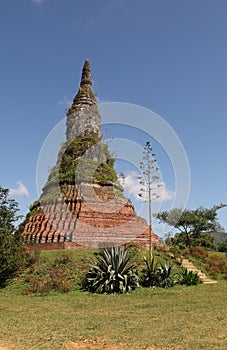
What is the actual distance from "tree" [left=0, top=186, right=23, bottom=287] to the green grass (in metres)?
1.37

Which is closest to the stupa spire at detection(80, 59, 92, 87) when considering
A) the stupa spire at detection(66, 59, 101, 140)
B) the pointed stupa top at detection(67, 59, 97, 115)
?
the pointed stupa top at detection(67, 59, 97, 115)

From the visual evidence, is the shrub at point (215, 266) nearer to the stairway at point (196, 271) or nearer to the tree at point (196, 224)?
the stairway at point (196, 271)

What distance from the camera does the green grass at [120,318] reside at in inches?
244

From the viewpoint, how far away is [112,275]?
13844 mm

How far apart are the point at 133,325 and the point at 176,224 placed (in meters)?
31.7

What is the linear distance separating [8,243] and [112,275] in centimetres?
511

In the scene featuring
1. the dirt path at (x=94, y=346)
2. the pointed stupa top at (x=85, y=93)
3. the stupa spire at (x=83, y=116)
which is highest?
the pointed stupa top at (x=85, y=93)

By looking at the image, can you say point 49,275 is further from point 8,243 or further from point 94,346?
point 94,346

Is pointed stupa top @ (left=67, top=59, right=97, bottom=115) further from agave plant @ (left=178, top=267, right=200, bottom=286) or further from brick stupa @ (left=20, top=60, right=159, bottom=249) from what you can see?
agave plant @ (left=178, top=267, right=200, bottom=286)

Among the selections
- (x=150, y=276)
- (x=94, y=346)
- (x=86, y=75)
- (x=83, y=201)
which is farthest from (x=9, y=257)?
(x=86, y=75)

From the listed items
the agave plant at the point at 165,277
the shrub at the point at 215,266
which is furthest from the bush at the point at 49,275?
the shrub at the point at 215,266

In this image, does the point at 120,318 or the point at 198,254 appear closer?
the point at 120,318

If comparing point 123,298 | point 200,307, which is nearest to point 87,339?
point 200,307

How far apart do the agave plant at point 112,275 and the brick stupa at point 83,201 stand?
495 centimetres
